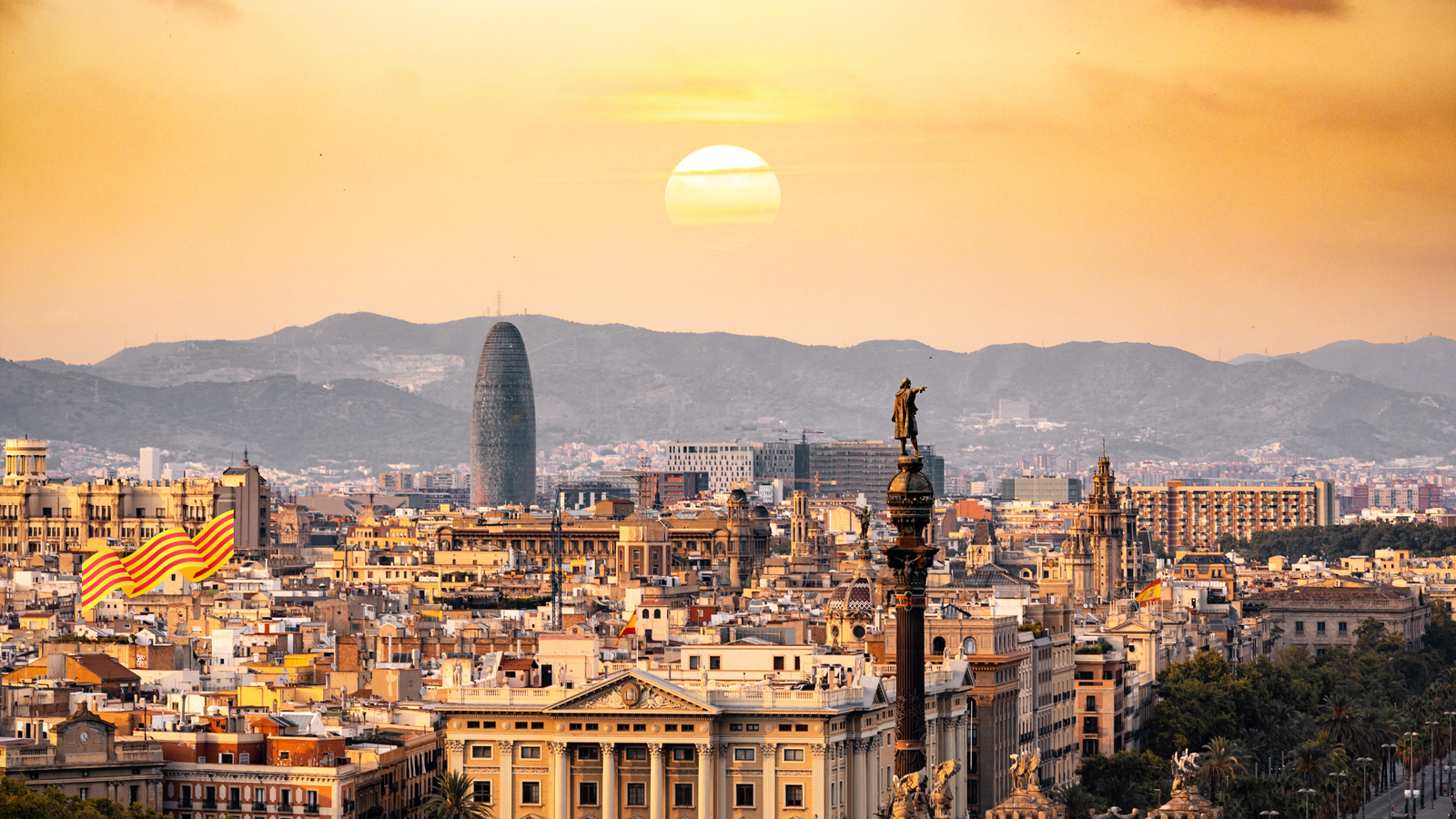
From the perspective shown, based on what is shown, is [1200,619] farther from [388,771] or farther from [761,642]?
[388,771]

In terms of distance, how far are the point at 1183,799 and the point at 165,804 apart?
103ft

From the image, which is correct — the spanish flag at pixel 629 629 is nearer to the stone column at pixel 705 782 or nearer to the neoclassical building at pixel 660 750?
the neoclassical building at pixel 660 750

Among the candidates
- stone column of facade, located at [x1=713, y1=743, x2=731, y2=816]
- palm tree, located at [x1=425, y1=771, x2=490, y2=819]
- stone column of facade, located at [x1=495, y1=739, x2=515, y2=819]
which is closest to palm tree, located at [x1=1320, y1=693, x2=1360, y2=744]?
stone column of facade, located at [x1=713, y1=743, x2=731, y2=816]

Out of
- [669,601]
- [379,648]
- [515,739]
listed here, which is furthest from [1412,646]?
[515,739]

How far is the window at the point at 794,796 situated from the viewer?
76562 millimetres

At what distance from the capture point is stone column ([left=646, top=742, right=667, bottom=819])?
7688cm

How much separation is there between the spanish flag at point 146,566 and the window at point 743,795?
203ft

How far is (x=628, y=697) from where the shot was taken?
254 ft

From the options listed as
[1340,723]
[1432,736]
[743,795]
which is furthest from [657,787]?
[1432,736]

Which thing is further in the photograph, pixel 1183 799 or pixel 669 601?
pixel 669 601

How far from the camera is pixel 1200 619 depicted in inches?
6107

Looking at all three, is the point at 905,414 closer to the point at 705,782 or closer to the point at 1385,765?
the point at 705,782

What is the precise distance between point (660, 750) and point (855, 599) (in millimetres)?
36386

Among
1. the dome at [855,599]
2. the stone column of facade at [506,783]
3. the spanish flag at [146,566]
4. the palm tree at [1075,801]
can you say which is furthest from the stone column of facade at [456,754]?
the spanish flag at [146,566]
